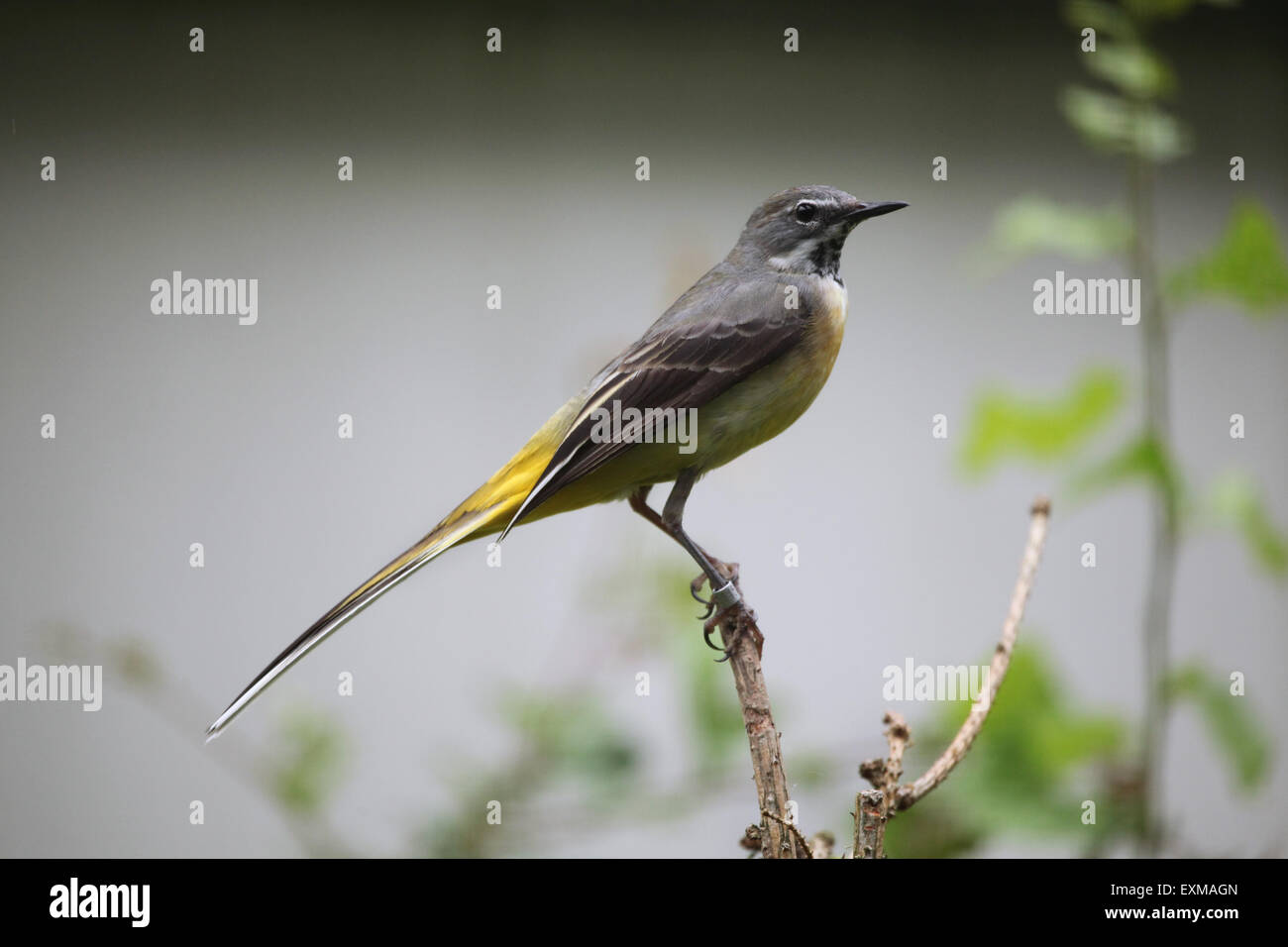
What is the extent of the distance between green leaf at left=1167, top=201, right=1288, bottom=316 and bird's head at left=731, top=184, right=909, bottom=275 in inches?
42.5

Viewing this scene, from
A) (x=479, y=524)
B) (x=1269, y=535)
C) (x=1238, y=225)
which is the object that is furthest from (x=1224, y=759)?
(x=479, y=524)

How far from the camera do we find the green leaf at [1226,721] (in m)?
3.37

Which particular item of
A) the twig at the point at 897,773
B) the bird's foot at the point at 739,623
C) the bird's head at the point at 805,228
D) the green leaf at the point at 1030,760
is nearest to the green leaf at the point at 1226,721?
the green leaf at the point at 1030,760

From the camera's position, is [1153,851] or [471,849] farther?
[471,849]

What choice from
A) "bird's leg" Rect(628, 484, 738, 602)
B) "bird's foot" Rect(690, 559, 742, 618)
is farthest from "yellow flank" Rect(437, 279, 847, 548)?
"bird's foot" Rect(690, 559, 742, 618)

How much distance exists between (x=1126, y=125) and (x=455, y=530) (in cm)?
Answer: 240

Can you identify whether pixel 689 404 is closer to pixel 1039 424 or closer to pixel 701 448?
pixel 701 448

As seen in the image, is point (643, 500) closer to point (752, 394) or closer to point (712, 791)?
point (752, 394)

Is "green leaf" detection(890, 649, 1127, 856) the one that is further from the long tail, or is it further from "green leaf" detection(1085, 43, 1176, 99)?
"green leaf" detection(1085, 43, 1176, 99)

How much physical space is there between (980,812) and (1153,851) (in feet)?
1.67

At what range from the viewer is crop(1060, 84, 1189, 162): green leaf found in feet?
11.2

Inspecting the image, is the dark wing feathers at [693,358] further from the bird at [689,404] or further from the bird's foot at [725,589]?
the bird's foot at [725,589]

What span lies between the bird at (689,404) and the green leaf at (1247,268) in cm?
90

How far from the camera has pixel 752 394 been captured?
3.59m
